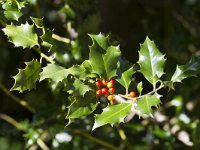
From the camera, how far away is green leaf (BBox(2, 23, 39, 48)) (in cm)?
128

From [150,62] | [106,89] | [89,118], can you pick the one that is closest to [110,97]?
[106,89]

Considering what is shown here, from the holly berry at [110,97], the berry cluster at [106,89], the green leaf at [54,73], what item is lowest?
the holly berry at [110,97]

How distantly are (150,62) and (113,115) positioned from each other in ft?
0.65

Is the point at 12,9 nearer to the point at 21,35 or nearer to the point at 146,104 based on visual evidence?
the point at 21,35

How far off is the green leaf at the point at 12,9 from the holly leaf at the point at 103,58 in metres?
0.23

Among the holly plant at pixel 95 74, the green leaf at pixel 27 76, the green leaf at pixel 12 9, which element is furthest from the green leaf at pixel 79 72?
the green leaf at pixel 12 9

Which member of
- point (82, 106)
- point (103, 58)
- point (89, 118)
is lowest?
point (89, 118)

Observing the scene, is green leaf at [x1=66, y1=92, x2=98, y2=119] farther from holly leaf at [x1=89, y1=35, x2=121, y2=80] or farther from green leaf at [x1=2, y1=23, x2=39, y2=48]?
green leaf at [x1=2, y1=23, x2=39, y2=48]

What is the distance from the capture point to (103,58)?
1.26 m

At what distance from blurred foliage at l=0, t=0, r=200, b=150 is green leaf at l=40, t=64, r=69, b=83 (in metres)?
0.19

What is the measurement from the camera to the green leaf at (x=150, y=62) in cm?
133

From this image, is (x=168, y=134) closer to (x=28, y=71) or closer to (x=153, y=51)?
(x=153, y=51)

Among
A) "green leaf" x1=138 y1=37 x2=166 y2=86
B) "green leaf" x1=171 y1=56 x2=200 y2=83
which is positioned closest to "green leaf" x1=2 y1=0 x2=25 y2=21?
"green leaf" x1=138 y1=37 x2=166 y2=86

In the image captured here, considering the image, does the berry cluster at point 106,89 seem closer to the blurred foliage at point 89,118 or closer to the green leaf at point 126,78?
the green leaf at point 126,78
